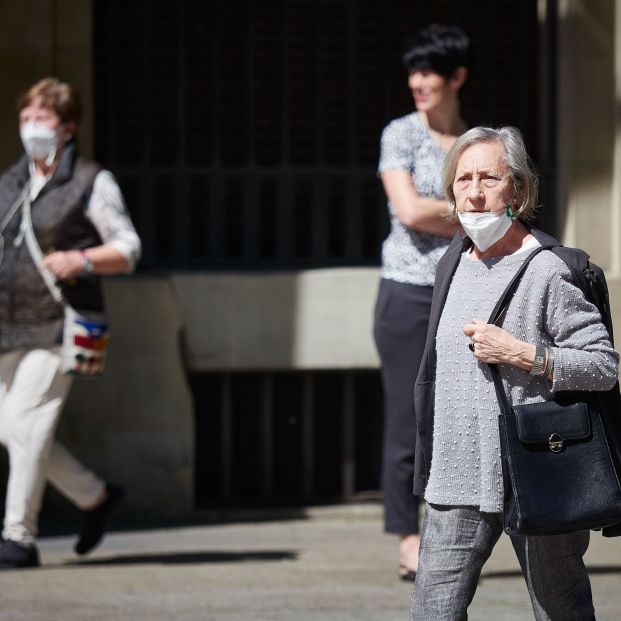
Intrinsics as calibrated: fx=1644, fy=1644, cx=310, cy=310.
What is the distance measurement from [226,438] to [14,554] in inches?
77.6

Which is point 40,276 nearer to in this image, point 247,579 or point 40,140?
point 40,140

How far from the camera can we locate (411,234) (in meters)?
6.20

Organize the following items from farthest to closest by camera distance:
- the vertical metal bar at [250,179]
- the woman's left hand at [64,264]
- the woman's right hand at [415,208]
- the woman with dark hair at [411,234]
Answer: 1. the vertical metal bar at [250,179]
2. the woman's left hand at [64,264]
3. the woman with dark hair at [411,234]
4. the woman's right hand at [415,208]

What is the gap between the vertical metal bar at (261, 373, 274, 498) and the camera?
8.38 meters

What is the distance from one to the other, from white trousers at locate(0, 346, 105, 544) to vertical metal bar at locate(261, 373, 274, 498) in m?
1.88

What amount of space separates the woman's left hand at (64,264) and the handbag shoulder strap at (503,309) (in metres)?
2.80

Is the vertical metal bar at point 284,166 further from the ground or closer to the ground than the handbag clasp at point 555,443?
further from the ground

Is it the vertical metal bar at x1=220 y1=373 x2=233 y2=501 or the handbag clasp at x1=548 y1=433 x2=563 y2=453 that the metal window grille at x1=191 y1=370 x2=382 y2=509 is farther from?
the handbag clasp at x1=548 y1=433 x2=563 y2=453

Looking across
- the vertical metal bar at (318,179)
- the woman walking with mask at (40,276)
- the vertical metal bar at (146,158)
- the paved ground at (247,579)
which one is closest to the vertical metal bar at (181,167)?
the vertical metal bar at (146,158)

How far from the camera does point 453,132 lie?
628cm

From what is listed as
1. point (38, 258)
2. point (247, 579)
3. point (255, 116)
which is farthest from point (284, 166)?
point (247, 579)

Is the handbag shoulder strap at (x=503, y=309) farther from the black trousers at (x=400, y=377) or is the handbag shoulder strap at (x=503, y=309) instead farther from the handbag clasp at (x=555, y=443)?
the black trousers at (x=400, y=377)

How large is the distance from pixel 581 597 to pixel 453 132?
2.58 meters

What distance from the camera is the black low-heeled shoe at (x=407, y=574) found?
6371 mm
